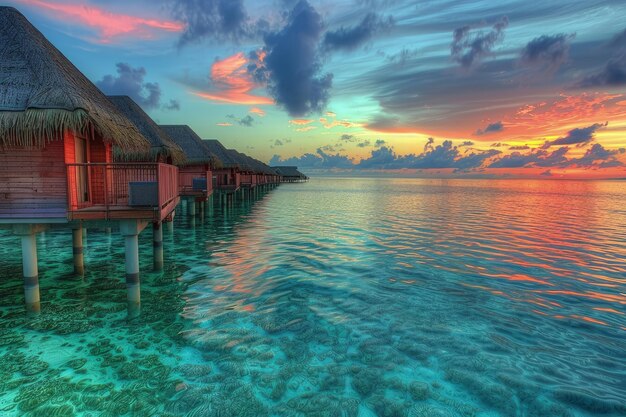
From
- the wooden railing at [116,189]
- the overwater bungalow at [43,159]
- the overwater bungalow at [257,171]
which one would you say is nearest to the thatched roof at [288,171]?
the overwater bungalow at [257,171]

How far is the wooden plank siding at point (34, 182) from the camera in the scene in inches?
376

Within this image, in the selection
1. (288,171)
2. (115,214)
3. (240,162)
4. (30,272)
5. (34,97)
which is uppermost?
(34,97)

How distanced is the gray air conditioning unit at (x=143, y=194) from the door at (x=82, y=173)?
2362 mm

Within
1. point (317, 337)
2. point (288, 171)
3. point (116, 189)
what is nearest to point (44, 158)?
point (116, 189)

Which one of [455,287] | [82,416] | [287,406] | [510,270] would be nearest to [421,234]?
[510,270]

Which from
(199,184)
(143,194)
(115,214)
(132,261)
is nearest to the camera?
(115,214)

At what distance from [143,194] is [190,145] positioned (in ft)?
74.2

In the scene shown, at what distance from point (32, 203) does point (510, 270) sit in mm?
17152

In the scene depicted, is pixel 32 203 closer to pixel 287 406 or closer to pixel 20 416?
pixel 20 416

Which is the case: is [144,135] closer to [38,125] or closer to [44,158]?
[44,158]

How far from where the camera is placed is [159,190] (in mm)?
9539

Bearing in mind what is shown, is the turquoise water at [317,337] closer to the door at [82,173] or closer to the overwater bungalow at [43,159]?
the overwater bungalow at [43,159]

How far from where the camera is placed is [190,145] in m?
31.1

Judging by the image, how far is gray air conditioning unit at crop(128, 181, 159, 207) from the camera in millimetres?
9758
